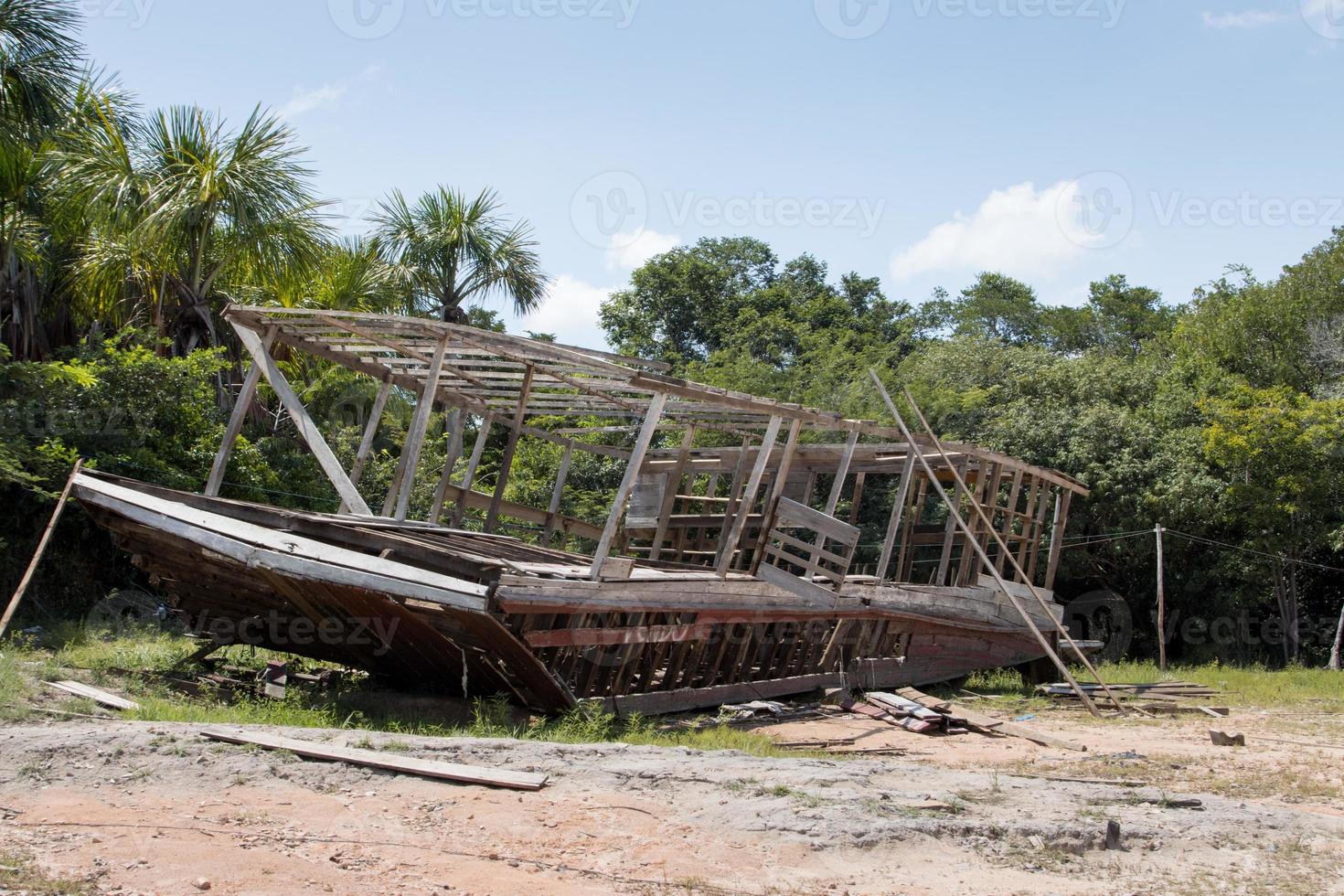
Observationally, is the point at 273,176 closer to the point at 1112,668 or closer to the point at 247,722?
the point at 247,722

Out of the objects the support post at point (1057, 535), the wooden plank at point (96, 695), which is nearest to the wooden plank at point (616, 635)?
the wooden plank at point (96, 695)

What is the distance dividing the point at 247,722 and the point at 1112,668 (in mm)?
15344

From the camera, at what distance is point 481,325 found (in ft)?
96.4

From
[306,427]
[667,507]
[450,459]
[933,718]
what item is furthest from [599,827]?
[667,507]

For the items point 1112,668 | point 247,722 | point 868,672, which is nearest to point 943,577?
point 868,672

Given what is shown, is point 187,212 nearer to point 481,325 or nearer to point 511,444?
point 511,444

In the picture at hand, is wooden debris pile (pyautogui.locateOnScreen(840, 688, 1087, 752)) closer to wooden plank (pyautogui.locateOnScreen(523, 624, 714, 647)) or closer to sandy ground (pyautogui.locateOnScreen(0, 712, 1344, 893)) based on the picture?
wooden plank (pyautogui.locateOnScreen(523, 624, 714, 647))

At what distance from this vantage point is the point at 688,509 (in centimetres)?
1666

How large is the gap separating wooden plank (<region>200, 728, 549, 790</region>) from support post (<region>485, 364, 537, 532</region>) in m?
4.64

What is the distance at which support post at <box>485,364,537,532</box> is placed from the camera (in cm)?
1127

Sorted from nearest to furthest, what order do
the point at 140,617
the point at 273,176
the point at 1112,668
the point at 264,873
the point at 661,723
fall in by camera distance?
1. the point at 264,873
2. the point at 661,723
3. the point at 140,617
4. the point at 273,176
5. the point at 1112,668

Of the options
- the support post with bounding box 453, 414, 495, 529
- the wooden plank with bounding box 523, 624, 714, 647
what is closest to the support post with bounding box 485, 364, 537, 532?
the support post with bounding box 453, 414, 495, 529

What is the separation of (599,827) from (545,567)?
357 centimetres

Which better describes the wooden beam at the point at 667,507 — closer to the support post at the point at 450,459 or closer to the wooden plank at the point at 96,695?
the support post at the point at 450,459
